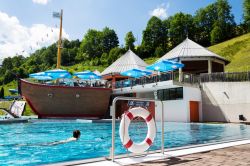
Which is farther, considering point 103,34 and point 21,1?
point 103,34

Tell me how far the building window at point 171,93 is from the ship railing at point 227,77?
100.0 inches

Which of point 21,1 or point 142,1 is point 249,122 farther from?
point 21,1

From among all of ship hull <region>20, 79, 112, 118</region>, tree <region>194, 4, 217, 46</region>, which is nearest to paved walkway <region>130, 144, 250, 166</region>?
ship hull <region>20, 79, 112, 118</region>

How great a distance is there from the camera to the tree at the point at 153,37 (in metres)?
69.1

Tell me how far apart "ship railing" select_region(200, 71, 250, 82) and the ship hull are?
9.80 meters

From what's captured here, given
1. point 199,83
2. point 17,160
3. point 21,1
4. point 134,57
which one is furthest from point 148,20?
point 17,160

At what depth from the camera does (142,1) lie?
2062 centimetres

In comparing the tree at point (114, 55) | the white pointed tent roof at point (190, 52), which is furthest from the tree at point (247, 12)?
the white pointed tent roof at point (190, 52)

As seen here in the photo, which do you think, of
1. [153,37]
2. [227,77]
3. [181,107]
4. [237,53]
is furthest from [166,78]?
[153,37]

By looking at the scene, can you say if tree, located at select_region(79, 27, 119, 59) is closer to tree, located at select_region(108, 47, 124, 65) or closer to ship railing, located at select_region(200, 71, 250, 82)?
tree, located at select_region(108, 47, 124, 65)

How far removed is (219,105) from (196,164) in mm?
18468

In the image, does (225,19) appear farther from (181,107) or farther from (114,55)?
(181,107)

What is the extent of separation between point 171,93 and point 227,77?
4759mm

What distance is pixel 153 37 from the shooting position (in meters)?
71.2
